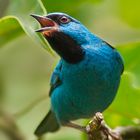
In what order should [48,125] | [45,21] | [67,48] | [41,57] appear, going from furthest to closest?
[41,57], [48,125], [67,48], [45,21]

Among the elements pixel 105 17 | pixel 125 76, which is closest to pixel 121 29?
pixel 105 17

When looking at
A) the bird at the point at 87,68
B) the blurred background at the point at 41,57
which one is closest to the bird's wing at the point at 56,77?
the bird at the point at 87,68

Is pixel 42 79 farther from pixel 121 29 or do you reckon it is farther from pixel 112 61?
pixel 112 61

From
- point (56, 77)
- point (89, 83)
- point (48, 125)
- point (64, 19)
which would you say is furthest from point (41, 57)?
point (64, 19)

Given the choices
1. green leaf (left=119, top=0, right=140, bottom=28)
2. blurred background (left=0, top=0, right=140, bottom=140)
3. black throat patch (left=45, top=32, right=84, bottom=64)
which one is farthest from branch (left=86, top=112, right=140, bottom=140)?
green leaf (left=119, top=0, right=140, bottom=28)

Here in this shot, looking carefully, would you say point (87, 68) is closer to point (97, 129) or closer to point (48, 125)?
point (97, 129)

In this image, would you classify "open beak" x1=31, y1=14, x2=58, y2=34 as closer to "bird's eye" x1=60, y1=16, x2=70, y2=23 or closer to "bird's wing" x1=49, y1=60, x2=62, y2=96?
"bird's eye" x1=60, y1=16, x2=70, y2=23
